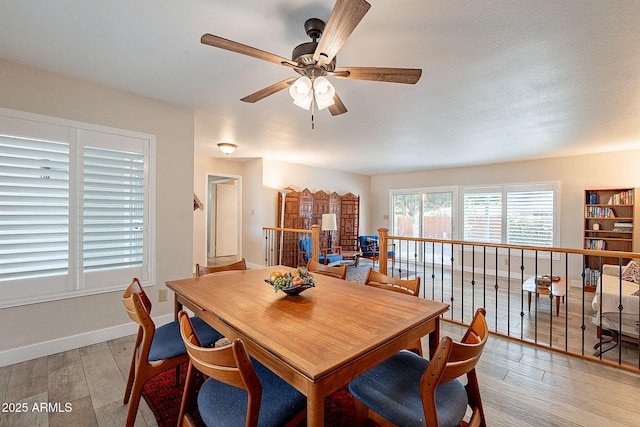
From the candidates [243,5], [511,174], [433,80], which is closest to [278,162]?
[433,80]

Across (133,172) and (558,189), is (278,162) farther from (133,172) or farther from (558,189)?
(558,189)

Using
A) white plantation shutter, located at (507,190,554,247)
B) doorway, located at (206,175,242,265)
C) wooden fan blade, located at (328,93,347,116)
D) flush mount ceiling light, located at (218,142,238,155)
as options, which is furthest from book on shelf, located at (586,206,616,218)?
doorway, located at (206,175,242,265)

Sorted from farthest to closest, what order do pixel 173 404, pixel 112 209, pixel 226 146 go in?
pixel 226 146
pixel 112 209
pixel 173 404

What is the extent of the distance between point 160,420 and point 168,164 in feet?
7.81

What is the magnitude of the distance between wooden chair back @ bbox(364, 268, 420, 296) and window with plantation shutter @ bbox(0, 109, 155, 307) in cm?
235

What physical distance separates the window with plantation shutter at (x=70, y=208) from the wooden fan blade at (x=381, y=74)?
234 centimetres

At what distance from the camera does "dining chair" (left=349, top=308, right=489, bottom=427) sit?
Answer: 3.21 ft

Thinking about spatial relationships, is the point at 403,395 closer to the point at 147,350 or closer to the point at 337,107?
the point at 147,350

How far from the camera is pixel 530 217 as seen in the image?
564 cm

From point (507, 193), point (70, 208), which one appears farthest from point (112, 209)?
point (507, 193)

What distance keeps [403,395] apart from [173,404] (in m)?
1.49

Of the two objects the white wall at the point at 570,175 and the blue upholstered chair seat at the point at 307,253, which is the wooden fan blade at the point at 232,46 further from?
the white wall at the point at 570,175

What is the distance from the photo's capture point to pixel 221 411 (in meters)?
1.09

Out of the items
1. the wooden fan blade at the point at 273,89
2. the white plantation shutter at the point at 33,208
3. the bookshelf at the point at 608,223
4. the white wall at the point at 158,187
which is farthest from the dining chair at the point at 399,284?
the bookshelf at the point at 608,223
